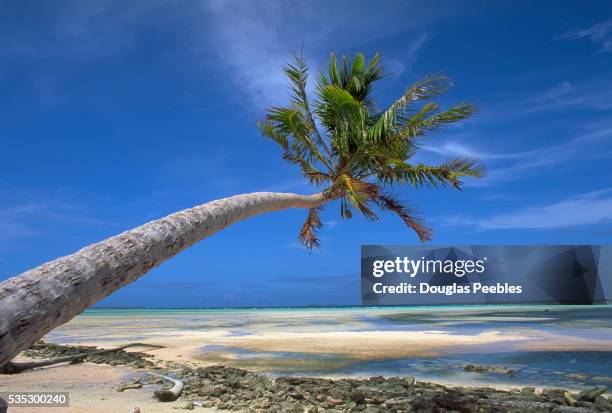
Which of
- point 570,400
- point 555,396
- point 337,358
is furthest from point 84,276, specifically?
point 337,358

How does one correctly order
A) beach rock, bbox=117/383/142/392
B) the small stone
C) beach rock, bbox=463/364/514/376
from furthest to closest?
beach rock, bbox=463/364/514/376, beach rock, bbox=117/383/142/392, the small stone

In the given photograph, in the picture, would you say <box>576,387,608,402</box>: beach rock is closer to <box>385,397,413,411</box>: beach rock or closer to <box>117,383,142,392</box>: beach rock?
<box>385,397,413,411</box>: beach rock

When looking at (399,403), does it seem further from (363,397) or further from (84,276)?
(84,276)

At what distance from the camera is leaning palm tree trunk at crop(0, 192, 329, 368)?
104 inches

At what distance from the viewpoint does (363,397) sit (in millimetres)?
6000

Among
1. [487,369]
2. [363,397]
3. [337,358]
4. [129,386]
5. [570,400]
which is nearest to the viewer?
[570,400]

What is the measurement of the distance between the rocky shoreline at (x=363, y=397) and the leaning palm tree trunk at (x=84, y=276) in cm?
241

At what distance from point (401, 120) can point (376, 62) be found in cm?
224

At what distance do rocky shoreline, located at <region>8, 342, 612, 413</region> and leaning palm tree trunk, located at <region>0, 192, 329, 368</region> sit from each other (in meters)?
2.41

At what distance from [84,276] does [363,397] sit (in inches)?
163

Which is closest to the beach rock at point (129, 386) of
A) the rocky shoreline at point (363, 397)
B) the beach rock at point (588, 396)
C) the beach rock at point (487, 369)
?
the rocky shoreline at point (363, 397)

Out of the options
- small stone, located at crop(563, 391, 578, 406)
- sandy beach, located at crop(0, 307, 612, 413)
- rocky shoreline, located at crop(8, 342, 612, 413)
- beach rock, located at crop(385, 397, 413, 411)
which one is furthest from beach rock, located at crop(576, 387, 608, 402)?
beach rock, located at crop(385, 397, 413, 411)

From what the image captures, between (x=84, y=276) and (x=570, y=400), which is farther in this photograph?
(x=570, y=400)

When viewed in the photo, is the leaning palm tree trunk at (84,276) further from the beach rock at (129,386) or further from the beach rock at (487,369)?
the beach rock at (487,369)
